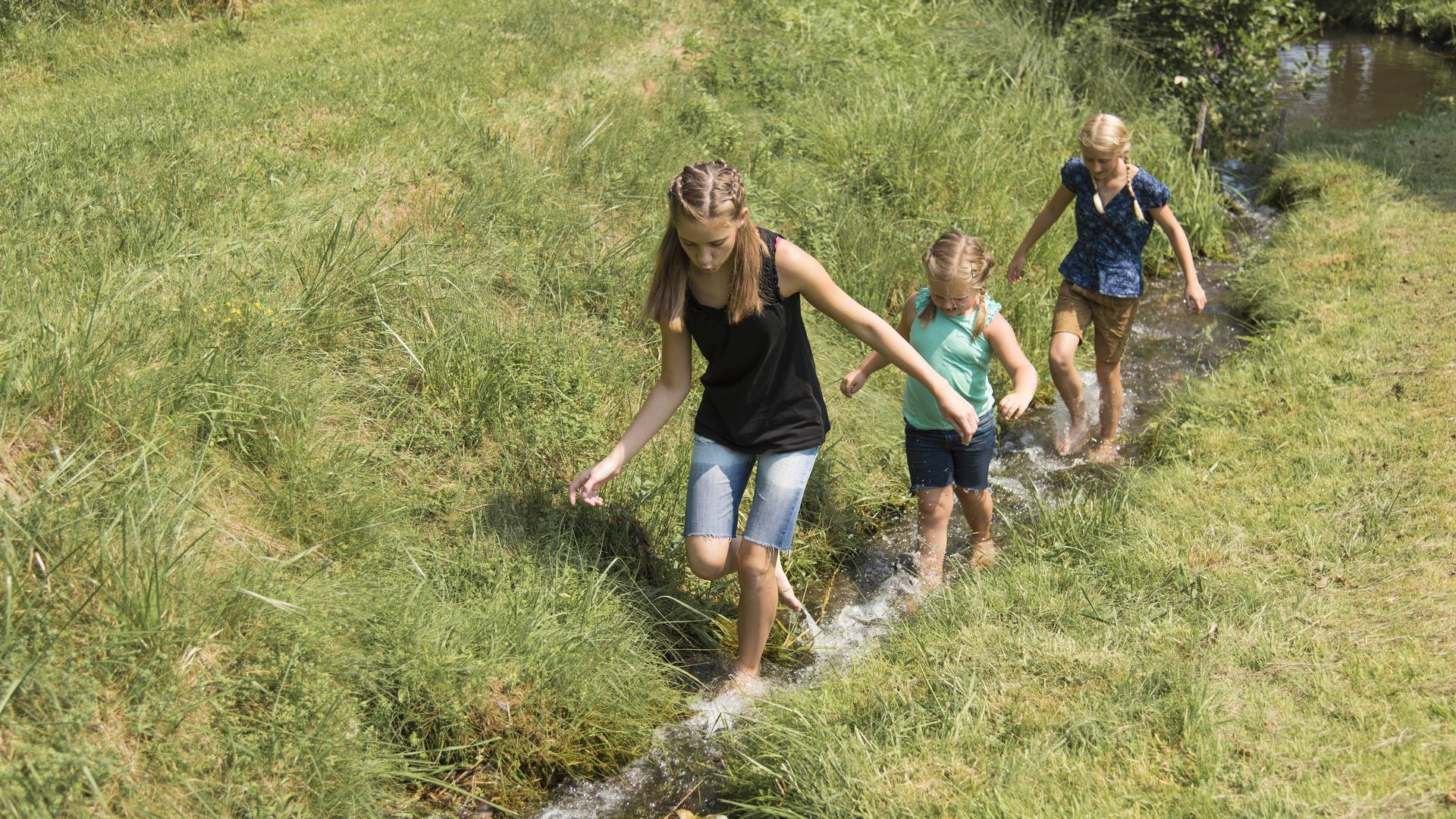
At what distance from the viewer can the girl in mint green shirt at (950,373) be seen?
4.78 meters

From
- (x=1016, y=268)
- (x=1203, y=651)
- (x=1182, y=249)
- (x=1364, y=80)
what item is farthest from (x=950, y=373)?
(x=1364, y=80)

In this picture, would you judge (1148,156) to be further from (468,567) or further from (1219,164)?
(468,567)

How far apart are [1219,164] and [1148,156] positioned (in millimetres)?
1717

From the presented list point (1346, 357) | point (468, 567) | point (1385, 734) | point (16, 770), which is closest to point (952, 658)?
point (1385, 734)

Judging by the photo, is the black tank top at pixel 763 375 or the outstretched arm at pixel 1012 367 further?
the outstretched arm at pixel 1012 367

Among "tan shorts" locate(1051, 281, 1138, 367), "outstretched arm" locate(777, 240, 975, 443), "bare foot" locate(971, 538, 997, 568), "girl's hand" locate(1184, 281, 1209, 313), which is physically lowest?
"bare foot" locate(971, 538, 997, 568)

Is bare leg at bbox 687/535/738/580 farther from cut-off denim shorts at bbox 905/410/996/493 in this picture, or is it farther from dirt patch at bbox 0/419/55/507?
dirt patch at bbox 0/419/55/507

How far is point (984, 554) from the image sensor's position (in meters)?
5.25

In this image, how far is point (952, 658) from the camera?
423cm

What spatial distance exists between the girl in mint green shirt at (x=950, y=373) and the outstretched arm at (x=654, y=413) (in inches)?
29.8

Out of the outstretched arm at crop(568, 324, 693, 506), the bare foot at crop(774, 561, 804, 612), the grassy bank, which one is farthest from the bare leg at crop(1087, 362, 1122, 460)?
the outstretched arm at crop(568, 324, 693, 506)

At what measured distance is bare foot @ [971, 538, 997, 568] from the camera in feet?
16.9

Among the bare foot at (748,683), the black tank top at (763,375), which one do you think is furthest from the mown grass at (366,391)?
the black tank top at (763,375)

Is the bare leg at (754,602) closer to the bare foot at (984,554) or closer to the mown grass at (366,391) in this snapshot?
the mown grass at (366,391)
